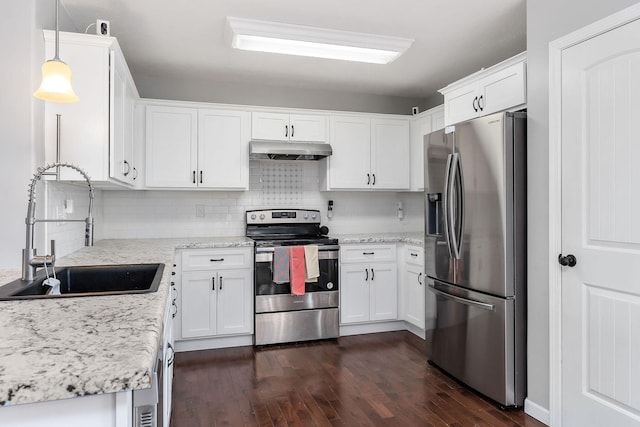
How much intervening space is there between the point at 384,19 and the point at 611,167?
5.50 ft

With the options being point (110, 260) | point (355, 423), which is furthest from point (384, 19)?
point (355, 423)

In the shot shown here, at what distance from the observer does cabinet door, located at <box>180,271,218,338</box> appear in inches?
137

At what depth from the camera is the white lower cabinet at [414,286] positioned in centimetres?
369

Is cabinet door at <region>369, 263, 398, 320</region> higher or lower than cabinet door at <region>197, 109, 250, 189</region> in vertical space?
lower

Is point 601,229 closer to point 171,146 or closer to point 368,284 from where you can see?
point 368,284

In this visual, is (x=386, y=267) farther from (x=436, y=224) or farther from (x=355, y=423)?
(x=355, y=423)

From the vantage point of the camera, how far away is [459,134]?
273 cm

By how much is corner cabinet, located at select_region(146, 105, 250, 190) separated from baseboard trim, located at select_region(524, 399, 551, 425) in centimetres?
280

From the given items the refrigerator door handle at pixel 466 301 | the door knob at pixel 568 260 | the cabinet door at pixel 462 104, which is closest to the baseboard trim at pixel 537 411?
the refrigerator door handle at pixel 466 301

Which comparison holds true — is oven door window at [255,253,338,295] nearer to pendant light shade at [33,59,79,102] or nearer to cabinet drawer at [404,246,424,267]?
cabinet drawer at [404,246,424,267]

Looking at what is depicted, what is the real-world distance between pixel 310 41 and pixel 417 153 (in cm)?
186

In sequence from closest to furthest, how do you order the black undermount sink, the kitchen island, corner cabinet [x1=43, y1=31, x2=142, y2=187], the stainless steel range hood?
the kitchen island → the black undermount sink → corner cabinet [x1=43, y1=31, x2=142, y2=187] → the stainless steel range hood

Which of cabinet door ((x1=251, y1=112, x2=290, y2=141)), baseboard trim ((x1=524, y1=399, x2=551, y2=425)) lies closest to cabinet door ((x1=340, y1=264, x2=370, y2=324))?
cabinet door ((x1=251, y1=112, x2=290, y2=141))

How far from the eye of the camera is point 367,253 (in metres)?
3.94
